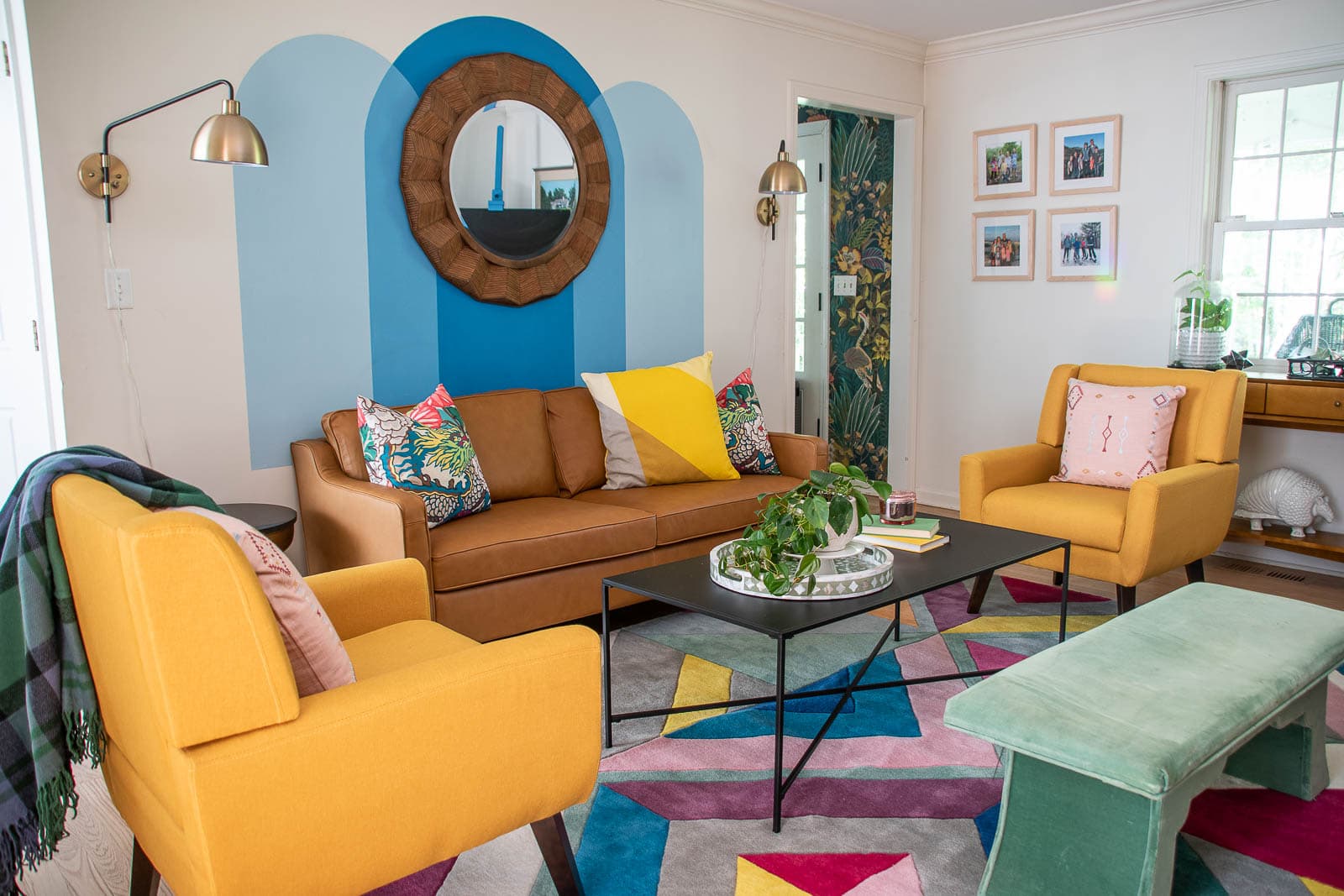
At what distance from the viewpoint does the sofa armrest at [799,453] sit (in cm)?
414

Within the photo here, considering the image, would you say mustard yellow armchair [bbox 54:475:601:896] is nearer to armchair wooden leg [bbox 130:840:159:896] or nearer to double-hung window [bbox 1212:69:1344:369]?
armchair wooden leg [bbox 130:840:159:896]

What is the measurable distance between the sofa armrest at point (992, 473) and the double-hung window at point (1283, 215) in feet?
4.49

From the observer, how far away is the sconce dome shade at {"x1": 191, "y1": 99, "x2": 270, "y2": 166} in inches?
111

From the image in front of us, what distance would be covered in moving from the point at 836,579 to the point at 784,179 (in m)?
2.36

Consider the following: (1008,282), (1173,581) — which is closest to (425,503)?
(1173,581)

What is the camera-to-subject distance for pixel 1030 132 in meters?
5.15

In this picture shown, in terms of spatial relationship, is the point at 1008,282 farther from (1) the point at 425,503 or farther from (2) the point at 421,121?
(1) the point at 425,503

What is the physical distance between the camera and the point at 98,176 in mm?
3031

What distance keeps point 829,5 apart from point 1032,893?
4037 millimetres

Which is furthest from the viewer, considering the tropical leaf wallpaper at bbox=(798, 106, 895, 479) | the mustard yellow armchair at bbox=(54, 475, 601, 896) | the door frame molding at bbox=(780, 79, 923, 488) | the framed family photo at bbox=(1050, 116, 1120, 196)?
the tropical leaf wallpaper at bbox=(798, 106, 895, 479)

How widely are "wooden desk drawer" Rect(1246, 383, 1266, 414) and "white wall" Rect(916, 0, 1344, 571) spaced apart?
43 cm

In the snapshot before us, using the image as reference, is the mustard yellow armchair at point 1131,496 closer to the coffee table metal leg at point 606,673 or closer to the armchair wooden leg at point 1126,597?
the armchair wooden leg at point 1126,597

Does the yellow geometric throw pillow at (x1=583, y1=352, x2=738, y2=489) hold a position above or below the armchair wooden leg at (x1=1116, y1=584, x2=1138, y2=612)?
above

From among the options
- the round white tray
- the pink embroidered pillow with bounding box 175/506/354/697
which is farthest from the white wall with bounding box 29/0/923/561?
the round white tray
